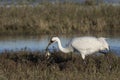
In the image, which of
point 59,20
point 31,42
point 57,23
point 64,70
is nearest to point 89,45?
point 64,70

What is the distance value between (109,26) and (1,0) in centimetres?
1261

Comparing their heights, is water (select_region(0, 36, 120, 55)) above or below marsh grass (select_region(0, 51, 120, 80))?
below

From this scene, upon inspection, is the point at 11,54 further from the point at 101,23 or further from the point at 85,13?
the point at 85,13

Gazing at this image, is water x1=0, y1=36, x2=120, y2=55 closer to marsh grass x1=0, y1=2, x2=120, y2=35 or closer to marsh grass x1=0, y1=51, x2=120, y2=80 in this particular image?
marsh grass x1=0, y1=2, x2=120, y2=35

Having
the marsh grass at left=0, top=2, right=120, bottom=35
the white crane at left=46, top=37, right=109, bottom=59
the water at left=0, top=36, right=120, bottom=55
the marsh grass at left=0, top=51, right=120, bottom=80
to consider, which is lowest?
the marsh grass at left=0, top=2, right=120, bottom=35

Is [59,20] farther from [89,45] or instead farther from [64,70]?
[64,70]

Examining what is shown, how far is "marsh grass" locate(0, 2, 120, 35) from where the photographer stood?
21.4m

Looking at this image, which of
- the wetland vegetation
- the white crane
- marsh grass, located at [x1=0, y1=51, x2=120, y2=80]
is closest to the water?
the wetland vegetation

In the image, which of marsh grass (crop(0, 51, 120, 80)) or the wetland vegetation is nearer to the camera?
marsh grass (crop(0, 51, 120, 80))

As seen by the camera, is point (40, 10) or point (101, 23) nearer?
point (101, 23)

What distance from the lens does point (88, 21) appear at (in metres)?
22.0

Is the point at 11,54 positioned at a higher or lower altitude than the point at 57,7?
higher

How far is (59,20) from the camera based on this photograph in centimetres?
2219

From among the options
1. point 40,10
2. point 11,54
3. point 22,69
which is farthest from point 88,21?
point 22,69
